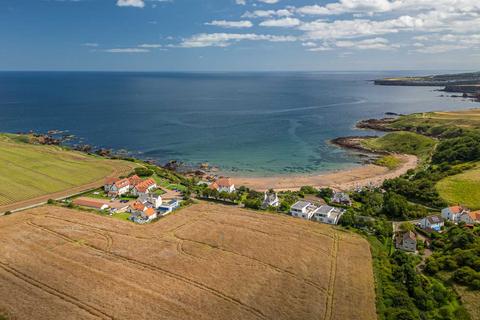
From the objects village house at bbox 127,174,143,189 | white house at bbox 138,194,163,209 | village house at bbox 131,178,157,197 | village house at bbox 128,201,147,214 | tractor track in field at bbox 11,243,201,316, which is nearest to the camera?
tractor track in field at bbox 11,243,201,316

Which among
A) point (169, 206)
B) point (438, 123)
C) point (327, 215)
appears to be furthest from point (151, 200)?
point (438, 123)

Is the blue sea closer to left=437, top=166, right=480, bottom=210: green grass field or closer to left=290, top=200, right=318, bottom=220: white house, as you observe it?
left=437, top=166, right=480, bottom=210: green grass field

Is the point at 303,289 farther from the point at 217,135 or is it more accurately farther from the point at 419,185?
the point at 217,135

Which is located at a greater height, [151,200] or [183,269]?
[151,200]

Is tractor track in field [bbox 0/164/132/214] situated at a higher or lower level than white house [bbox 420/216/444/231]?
higher

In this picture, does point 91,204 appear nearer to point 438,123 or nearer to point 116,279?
point 116,279

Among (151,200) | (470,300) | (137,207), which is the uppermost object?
(151,200)

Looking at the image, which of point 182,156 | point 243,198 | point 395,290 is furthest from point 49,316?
point 182,156

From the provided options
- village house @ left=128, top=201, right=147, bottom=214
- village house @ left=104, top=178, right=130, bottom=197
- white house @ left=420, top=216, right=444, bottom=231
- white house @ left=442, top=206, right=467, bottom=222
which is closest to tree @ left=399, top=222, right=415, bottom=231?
white house @ left=420, top=216, right=444, bottom=231
